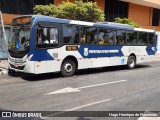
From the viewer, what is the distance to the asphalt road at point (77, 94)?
8305mm

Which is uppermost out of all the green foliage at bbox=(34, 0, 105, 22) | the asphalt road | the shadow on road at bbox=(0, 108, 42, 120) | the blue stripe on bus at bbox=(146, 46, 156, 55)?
the green foliage at bbox=(34, 0, 105, 22)

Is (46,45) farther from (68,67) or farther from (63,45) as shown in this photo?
(68,67)

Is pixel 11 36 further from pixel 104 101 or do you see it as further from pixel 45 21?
pixel 104 101

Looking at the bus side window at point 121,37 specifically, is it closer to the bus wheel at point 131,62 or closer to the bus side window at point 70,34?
the bus wheel at point 131,62

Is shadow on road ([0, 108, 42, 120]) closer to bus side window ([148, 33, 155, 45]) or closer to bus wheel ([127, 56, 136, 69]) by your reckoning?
bus wheel ([127, 56, 136, 69])

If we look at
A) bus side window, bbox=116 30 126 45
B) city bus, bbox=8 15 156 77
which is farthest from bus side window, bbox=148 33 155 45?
bus side window, bbox=116 30 126 45

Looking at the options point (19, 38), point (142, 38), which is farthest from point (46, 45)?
point (142, 38)

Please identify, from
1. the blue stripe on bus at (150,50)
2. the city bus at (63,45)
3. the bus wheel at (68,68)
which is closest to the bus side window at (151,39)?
the blue stripe on bus at (150,50)

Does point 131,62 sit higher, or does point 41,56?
point 41,56

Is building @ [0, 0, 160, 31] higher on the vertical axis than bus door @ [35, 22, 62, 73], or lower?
higher

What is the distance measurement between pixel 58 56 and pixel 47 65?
77cm

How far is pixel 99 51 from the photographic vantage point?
15961 millimetres

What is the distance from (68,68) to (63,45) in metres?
1.16

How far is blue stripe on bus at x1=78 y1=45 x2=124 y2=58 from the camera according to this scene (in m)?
A: 15.0
